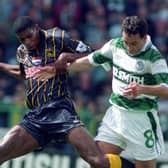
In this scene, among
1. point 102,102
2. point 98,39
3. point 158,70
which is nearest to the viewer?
point 158,70

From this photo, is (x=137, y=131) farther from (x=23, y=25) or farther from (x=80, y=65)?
(x=23, y=25)

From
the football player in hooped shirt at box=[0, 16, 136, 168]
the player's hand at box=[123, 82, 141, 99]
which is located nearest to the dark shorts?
the football player in hooped shirt at box=[0, 16, 136, 168]

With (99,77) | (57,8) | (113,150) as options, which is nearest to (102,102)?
(99,77)

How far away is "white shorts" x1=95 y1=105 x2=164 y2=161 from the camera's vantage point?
9.84 m

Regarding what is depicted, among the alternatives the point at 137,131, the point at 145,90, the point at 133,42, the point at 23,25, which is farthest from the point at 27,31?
the point at 137,131

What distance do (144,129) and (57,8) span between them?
6389 mm

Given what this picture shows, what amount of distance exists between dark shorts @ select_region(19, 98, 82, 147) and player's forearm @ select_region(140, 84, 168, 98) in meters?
0.82

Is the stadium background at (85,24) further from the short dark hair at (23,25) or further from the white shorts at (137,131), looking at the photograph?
the short dark hair at (23,25)

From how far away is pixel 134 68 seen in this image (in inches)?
380

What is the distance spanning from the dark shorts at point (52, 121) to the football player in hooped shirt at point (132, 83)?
0.32 m

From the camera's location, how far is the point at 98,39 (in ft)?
50.8

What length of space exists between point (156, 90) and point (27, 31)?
1350mm

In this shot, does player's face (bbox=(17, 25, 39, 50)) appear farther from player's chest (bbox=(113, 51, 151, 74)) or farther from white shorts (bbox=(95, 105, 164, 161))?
white shorts (bbox=(95, 105, 164, 161))

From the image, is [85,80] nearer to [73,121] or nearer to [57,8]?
[57,8]
